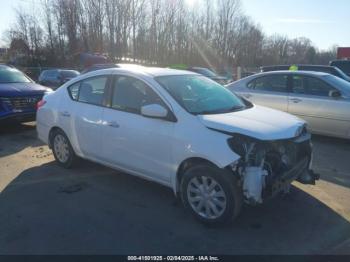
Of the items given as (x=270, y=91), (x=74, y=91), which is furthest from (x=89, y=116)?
(x=270, y=91)

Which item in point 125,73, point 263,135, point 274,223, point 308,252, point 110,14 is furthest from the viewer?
point 110,14

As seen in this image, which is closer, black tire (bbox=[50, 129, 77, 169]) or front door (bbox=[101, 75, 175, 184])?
front door (bbox=[101, 75, 175, 184])

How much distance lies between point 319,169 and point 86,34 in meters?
42.1

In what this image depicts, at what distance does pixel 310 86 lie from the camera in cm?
758

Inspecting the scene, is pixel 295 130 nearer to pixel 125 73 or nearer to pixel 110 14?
pixel 125 73

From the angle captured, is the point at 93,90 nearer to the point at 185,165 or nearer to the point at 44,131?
the point at 44,131

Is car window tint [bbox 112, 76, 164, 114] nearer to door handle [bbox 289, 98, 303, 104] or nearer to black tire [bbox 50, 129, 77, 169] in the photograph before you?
black tire [bbox 50, 129, 77, 169]

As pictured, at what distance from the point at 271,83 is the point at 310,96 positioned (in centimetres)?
100

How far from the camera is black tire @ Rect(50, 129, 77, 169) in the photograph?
5.55 m

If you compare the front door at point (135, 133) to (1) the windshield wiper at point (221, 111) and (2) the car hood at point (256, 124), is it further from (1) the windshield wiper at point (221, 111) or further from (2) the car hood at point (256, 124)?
(2) the car hood at point (256, 124)

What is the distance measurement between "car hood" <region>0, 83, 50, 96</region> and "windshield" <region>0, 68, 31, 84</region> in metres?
0.37

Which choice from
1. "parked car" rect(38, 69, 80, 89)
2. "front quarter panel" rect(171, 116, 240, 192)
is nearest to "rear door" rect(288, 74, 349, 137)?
"front quarter panel" rect(171, 116, 240, 192)

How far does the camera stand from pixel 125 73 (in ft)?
15.5

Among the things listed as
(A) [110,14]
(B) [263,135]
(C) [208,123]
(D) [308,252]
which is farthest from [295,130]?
(A) [110,14]
